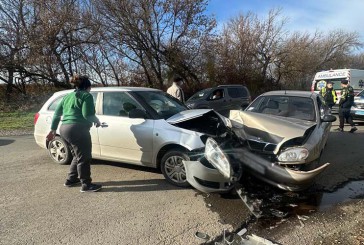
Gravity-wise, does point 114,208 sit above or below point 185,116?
below

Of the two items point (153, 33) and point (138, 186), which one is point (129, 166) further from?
point (153, 33)

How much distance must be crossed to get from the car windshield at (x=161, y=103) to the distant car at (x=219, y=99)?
684cm

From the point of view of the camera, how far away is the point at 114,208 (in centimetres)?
412

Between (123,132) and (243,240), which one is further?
(123,132)

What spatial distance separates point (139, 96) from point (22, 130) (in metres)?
7.62

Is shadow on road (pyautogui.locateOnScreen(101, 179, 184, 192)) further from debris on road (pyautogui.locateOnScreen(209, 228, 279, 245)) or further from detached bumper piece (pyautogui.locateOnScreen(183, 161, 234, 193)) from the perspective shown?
debris on road (pyautogui.locateOnScreen(209, 228, 279, 245))

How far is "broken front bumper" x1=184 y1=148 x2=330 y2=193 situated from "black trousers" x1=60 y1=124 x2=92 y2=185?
1592 millimetres

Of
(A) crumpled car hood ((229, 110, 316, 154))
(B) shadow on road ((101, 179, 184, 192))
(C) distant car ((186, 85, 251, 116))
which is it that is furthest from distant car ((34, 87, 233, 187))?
(C) distant car ((186, 85, 251, 116))

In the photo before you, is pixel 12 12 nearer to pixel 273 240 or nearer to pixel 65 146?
pixel 65 146

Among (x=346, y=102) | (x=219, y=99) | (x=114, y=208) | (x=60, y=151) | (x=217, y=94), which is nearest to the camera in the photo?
(x=114, y=208)

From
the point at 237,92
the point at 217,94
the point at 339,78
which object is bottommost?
the point at 217,94

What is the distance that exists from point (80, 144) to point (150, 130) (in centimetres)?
112

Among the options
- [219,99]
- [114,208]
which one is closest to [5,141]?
[114,208]

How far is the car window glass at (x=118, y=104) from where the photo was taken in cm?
536
